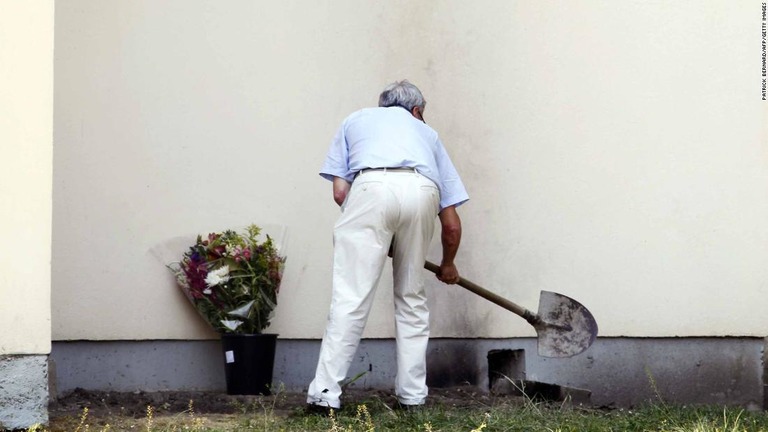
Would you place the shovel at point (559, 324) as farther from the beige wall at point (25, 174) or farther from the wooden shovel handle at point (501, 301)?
the beige wall at point (25, 174)

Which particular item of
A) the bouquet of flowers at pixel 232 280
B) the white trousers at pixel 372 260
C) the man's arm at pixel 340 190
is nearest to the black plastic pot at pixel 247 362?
the bouquet of flowers at pixel 232 280

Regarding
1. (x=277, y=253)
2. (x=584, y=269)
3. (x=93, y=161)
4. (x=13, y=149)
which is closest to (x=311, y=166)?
(x=277, y=253)

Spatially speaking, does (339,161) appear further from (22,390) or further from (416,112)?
(22,390)

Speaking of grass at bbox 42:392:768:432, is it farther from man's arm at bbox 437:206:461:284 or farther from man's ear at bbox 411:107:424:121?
man's ear at bbox 411:107:424:121

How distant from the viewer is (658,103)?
23.9 ft

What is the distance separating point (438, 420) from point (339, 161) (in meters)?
1.40

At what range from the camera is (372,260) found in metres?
5.83

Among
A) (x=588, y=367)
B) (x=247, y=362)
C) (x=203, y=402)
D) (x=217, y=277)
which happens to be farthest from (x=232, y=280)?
(x=588, y=367)

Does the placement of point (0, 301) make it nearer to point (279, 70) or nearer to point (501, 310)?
point (279, 70)

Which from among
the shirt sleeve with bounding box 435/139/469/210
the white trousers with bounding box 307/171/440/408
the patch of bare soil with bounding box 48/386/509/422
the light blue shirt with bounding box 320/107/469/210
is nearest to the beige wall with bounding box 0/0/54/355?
the patch of bare soil with bounding box 48/386/509/422

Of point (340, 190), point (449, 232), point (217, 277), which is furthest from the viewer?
point (217, 277)

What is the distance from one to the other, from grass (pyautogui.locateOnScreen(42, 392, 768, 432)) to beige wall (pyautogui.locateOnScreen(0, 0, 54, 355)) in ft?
1.59

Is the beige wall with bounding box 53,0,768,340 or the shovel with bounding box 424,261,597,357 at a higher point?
the beige wall with bounding box 53,0,768,340

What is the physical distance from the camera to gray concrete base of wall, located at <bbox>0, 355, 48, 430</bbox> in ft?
17.0
